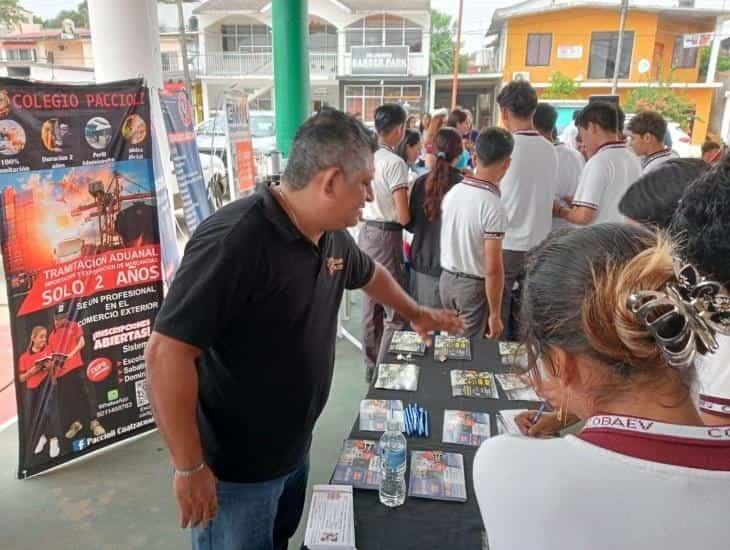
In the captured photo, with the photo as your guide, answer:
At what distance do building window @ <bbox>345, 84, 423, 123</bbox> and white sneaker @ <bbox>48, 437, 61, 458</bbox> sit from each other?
54.6 feet

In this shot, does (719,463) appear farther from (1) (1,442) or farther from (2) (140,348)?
(1) (1,442)

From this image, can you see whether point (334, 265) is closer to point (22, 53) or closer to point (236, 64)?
point (236, 64)

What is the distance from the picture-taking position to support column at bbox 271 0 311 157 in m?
3.90

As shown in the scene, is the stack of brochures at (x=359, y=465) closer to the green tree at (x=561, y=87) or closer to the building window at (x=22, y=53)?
the green tree at (x=561, y=87)

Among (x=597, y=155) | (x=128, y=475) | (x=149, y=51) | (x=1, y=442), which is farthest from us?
(x=149, y=51)

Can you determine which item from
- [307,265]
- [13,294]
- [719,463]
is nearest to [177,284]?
[307,265]

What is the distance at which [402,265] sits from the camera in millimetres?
3494

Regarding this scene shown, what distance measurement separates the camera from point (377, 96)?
1797cm

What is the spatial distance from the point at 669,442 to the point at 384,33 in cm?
1883

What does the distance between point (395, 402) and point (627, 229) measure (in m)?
1.06

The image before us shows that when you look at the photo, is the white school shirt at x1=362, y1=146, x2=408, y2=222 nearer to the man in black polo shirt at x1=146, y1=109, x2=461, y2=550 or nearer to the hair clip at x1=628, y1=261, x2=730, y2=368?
the man in black polo shirt at x1=146, y1=109, x2=461, y2=550

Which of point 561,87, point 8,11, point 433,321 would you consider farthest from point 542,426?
point 561,87

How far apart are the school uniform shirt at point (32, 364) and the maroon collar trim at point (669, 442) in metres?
2.31

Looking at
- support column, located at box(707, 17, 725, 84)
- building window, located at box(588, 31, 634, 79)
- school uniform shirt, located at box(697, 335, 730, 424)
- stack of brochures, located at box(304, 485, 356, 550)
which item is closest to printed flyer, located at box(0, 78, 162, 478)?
stack of brochures, located at box(304, 485, 356, 550)
